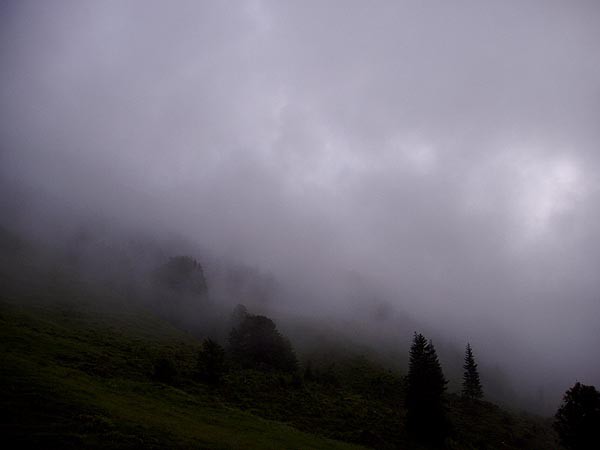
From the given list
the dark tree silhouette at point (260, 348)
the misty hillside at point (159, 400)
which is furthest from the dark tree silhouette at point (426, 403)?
the dark tree silhouette at point (260, 348)

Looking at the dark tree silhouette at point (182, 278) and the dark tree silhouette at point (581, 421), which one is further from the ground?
the dark tree silhouette at point (182, 278)

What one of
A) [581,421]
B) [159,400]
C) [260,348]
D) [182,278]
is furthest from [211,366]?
[182,278]

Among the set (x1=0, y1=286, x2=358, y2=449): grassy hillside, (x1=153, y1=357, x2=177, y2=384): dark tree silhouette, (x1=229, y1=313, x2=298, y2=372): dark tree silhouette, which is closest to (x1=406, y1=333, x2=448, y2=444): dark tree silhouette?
(x1=0, y1=286, x2=358, y2=449): grassy hillside

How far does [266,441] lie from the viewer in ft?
86.3

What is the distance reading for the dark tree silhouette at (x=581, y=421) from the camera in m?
41.1

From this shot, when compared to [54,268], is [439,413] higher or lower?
lower

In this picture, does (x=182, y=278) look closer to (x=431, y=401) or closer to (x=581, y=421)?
(x=431, y=401)

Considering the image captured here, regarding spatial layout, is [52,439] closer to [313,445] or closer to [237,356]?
[313,445]

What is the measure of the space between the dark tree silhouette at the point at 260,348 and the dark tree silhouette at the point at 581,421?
4254 centimetres

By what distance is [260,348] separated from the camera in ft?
229

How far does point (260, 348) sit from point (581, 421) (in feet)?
169

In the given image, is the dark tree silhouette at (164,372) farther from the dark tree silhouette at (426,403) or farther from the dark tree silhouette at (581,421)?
the dark tree silhouette at (581,421)

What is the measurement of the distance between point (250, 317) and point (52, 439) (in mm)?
62106

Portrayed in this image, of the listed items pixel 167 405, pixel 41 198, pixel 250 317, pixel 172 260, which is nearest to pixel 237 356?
pixel 250 317
